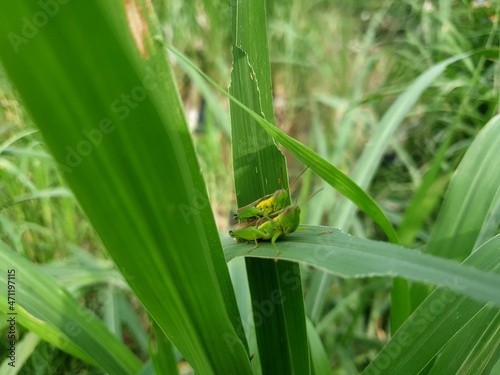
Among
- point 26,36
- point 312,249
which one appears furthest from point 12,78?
point 312,249

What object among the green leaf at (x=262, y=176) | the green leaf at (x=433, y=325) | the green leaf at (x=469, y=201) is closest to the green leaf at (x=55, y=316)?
the green leaf at (x=262, y=176)

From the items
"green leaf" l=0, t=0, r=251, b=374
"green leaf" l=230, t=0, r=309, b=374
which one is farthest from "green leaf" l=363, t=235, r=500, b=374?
"green leaf" l=0, t=0, r=251, b=374

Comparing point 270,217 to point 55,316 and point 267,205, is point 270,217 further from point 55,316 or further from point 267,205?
point 55,316

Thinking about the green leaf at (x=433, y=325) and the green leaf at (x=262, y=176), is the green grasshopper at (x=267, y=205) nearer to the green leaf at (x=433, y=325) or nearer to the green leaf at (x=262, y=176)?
the green leaf at (x=262, y=176)

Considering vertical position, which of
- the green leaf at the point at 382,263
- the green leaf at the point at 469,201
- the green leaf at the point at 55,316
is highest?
the green leaf at the point at 469,201

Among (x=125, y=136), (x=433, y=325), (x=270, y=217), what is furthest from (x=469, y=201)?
(x=125, y=136)

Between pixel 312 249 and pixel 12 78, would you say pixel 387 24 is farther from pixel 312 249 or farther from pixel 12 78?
pixel 12 78

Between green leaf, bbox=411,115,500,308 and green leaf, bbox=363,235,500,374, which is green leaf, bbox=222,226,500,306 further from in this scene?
green leaf, bbox=411,115,500,308
